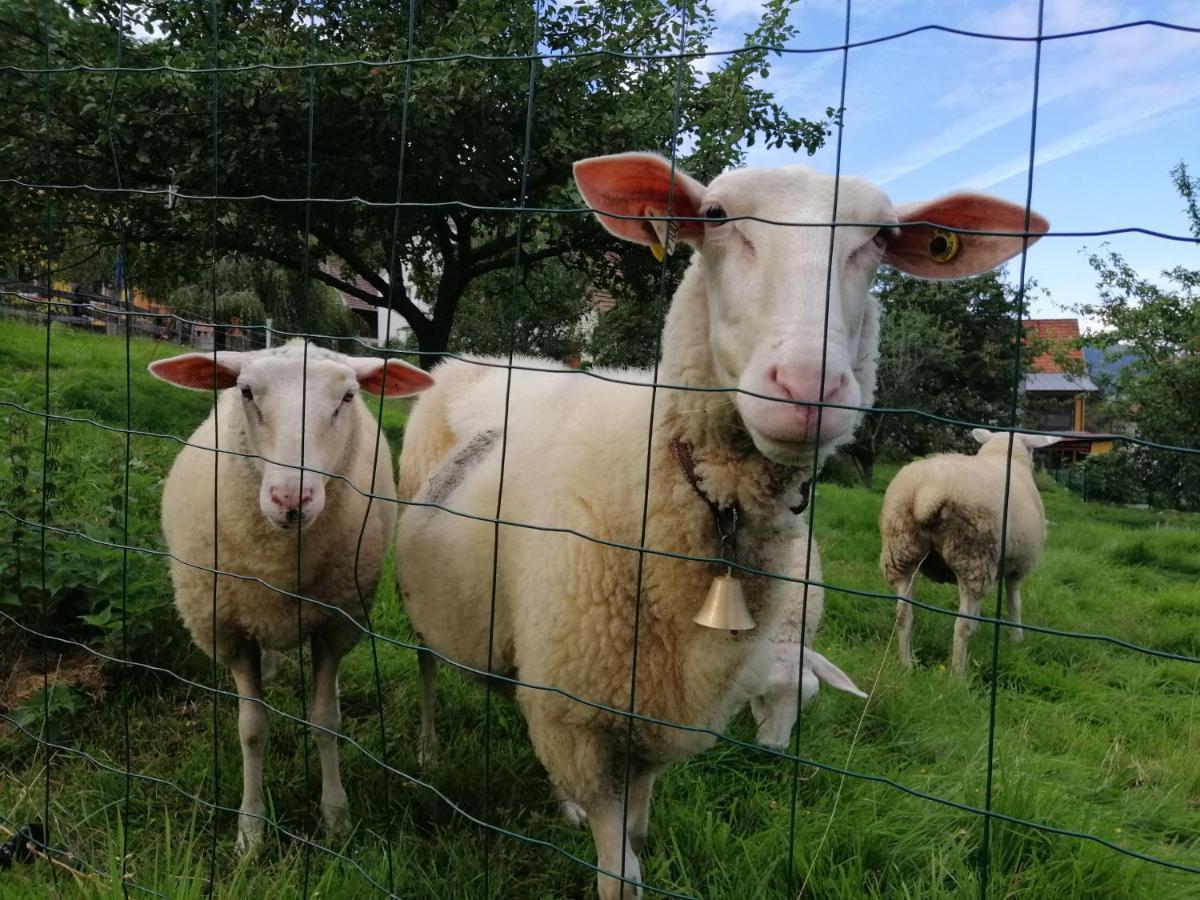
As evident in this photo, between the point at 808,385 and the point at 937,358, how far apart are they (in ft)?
39.5

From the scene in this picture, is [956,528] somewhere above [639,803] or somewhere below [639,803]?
above

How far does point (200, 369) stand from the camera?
102 inches

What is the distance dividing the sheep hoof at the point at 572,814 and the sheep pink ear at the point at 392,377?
1500mm

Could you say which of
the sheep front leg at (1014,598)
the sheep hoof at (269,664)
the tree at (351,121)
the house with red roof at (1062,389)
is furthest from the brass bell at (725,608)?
the house with red roof at (1062,389)

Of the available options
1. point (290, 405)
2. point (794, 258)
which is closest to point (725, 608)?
point (794, 258)

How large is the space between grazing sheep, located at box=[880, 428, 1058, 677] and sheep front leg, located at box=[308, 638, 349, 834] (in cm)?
335

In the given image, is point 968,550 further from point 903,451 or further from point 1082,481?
point 1082,481

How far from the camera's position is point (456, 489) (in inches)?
103

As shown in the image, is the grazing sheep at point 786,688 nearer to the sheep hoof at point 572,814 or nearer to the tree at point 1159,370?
the sheep hoof at point 572,814

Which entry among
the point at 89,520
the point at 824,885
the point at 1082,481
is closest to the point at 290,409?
the point at 824,885

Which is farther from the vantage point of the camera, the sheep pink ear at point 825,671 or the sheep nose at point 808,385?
the sheep pink ear at point 825,671

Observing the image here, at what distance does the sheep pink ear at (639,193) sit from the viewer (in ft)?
5.86

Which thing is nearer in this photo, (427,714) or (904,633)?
(427,714)

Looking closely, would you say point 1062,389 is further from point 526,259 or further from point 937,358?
point 526,259
